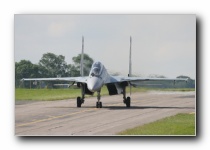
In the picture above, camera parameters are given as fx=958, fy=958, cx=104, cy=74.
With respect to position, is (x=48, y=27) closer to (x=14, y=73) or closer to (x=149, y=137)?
(x=14, y=73)

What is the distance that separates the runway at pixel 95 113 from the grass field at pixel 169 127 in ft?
1.05

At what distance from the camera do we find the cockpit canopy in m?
25.3

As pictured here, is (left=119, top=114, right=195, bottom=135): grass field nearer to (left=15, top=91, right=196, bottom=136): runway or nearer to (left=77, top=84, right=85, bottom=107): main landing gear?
(left=15, top=91, right=196, bottom=136): runway

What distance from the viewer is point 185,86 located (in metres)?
24.5

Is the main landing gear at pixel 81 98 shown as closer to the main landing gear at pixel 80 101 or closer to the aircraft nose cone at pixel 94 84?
the main landing gear at pixel 80 101

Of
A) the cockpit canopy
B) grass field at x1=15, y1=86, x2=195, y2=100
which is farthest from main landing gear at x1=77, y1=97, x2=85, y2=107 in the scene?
the cockpit canopy

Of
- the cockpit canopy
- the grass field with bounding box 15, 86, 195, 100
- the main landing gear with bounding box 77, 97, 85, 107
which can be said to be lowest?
the main landing gear with bounding box 77, 97, 85, 107

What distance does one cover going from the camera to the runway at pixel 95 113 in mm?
23328

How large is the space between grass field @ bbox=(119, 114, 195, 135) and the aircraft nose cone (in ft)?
10.6

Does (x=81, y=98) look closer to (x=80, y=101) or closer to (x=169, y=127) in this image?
(x=80, y=101)

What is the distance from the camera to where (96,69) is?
85.3 feet

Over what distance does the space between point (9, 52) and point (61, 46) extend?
4.85ft

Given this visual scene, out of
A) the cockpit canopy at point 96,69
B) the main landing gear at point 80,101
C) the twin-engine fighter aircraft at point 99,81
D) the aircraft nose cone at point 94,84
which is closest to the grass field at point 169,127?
the twin-engine fighter aircraft at point 99,81
